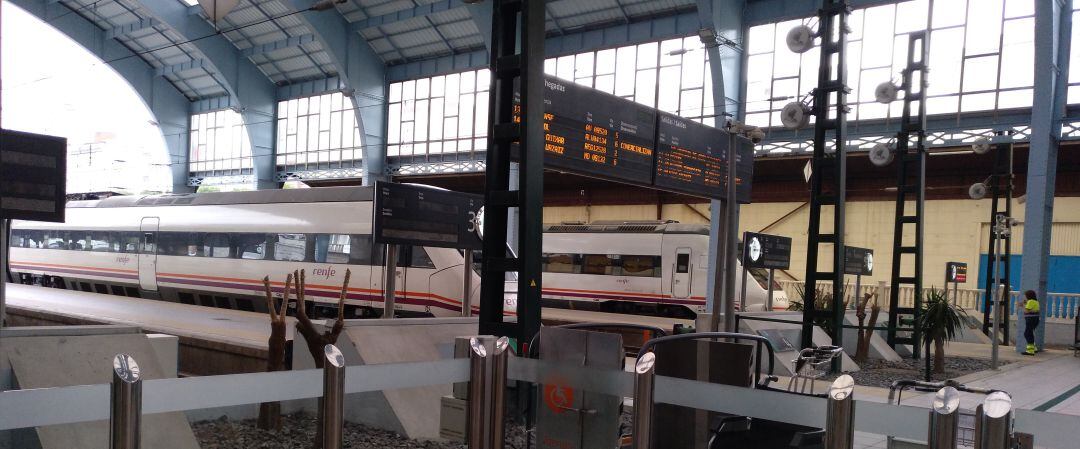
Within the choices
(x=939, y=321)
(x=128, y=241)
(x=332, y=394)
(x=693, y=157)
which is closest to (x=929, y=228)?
(x=939, y=321)

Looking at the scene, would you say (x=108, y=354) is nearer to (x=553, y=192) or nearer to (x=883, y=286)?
(x=883, y=286)

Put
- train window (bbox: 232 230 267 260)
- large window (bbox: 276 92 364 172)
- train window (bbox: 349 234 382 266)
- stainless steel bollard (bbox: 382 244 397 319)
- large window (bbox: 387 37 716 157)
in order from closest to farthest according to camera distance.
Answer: stainless steel bollard (bbox: 382 244 397 319)
train window (bbox: 349 234 382 266)
train window (bbox: 232 230 267 260)
large window (bbox: 387 37 716 157)
large window (bbox: 276 92 364 172)

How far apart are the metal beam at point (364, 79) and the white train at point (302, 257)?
36.6 feet

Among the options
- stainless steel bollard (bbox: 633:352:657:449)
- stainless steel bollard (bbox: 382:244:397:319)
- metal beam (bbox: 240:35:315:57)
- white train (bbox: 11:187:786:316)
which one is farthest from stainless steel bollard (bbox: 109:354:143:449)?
metal beam (bbox: 240:35:315:57)

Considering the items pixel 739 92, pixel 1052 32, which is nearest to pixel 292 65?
pixel 739 92

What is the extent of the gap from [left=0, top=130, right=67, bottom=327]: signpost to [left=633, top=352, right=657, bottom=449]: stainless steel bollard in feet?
20.5

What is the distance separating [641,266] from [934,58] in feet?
35.1

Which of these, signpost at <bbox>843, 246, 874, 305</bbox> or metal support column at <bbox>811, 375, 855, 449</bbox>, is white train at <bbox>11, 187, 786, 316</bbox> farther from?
metal support column at <bbox>811, 375, 855, 449</bbox>

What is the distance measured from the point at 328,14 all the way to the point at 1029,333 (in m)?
24.2

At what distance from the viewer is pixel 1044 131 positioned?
1903 centimetres

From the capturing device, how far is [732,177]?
11.3 metres

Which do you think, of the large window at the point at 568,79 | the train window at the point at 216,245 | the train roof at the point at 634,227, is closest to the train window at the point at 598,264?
the train roof at the point at 634,227

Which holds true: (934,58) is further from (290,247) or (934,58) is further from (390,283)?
(390,283)

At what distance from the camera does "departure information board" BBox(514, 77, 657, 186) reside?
10.2 meters
